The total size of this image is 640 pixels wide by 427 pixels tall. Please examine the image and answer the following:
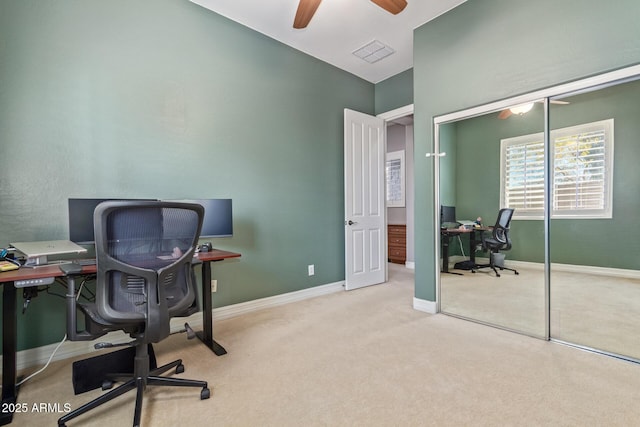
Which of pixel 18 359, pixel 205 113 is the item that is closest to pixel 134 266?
pixel 18 359

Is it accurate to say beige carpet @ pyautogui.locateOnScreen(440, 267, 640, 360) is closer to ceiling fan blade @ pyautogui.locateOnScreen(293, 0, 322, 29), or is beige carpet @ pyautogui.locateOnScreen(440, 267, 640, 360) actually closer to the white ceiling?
the white ceiling

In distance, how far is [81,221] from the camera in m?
2.06

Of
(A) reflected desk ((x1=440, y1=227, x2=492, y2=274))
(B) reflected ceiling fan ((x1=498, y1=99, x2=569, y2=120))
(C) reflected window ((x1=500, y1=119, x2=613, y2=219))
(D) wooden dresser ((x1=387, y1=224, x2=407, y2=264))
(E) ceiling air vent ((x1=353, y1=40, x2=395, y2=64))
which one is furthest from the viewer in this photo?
(D) wooden dresser ((x1=387, y1=224, x2=407, y2=264))

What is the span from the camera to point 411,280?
4473 mm

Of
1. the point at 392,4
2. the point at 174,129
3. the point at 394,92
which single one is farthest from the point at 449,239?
the point at 174,129

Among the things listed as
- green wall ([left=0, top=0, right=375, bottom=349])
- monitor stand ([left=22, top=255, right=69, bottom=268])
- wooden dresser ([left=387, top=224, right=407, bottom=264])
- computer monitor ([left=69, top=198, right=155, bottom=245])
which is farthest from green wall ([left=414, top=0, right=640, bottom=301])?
monitor stand ([left=22, top=255, right=69, bottom=268])

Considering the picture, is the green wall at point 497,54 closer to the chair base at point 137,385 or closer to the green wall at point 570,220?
the green wall at point 570,220

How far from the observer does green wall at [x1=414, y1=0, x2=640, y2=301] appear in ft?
6.96

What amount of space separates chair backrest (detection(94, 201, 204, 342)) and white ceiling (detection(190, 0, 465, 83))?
2.38 meters

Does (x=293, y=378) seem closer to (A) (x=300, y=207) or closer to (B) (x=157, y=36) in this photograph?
(A) (x=300, y=207)

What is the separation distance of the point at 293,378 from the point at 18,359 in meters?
1.95

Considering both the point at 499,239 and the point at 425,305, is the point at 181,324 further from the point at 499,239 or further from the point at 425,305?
the point at 499,239

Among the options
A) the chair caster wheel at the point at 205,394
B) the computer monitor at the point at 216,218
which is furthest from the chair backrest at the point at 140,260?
the computer monitor at the point at 216,218

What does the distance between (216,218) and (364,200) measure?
219 cm
